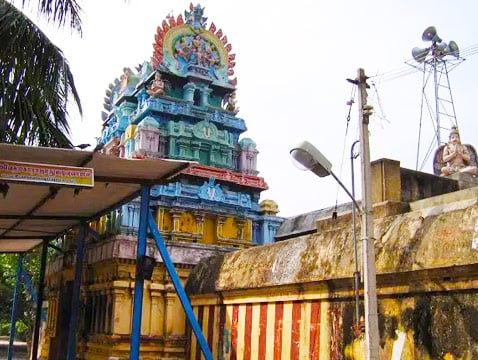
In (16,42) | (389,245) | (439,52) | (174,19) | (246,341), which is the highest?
(174,19)

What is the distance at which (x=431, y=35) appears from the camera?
72.7ft

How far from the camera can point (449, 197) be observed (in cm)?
932

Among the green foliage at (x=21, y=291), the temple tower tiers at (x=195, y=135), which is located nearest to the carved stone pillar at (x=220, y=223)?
the temple tower tiers at (x=195, y=135)

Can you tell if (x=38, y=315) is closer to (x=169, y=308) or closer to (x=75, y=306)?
(x=75, y=306)

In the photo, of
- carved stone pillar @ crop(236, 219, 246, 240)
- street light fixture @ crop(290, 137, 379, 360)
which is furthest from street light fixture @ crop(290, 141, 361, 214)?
carved stone pillar @ crop(236, 219, 246, 240)

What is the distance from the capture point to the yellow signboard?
682 centimetres

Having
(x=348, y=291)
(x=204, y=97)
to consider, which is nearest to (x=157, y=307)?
(x=348, y=291)

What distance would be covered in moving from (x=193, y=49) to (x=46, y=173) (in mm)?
29879

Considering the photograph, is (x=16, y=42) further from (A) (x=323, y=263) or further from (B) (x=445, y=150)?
(B) (x=445, y=150)

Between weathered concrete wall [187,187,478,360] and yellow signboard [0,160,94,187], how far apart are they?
4.13 meters

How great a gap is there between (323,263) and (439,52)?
1492 cm

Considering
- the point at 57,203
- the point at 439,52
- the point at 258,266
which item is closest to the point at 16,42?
the point at 57,203

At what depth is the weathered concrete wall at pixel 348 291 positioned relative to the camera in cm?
715

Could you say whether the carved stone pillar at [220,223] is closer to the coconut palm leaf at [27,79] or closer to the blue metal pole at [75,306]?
the blue metal pole at [75,306]
